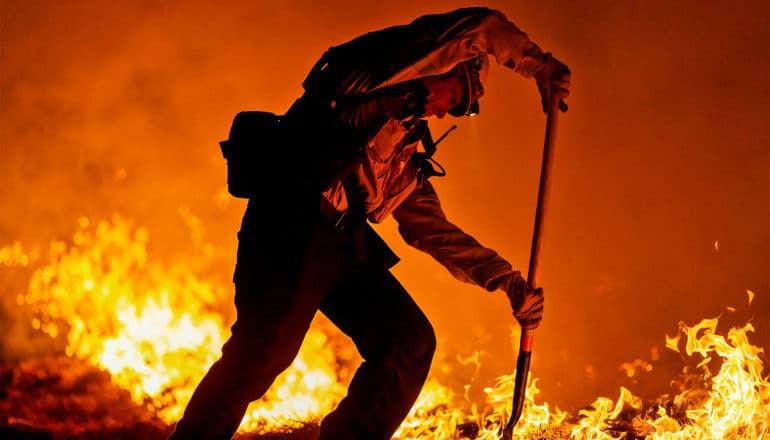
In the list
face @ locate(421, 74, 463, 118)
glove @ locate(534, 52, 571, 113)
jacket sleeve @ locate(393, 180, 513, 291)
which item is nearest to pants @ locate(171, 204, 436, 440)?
jacket sleeve @ locate(393, 180, 513, 291)

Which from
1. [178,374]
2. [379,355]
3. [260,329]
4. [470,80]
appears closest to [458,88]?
[470,80]

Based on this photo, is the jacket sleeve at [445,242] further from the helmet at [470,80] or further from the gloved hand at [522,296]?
the helmet at [470,80]

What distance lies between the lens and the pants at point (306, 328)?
229cm

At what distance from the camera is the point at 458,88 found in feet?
8.54

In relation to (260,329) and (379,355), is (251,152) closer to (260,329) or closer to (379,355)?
(260,329)

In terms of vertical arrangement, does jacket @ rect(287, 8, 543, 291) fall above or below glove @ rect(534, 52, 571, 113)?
below

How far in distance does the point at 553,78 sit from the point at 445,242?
2.55ft

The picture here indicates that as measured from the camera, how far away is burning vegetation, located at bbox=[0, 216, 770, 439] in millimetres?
3709

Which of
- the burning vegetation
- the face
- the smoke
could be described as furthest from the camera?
the smoke

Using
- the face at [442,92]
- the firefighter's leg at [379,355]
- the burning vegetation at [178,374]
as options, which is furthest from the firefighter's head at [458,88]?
the burning vegetation at [178,374]

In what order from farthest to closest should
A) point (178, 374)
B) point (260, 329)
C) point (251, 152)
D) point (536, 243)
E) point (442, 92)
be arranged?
point (178, 374) → point (536, 243) → point (442, 92) → point (251, 152) → point (260, 329)

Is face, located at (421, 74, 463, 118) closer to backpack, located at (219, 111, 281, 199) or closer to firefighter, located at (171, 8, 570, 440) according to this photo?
firefighter, located at (171, 8, 570, 440)

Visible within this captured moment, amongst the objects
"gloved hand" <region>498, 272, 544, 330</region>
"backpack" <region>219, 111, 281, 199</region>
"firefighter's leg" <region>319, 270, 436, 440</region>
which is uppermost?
"backpack" <region>219, 111, 281, 199</region>

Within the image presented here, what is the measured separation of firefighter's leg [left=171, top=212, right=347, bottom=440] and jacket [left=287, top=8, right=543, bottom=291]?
0.82 ft
